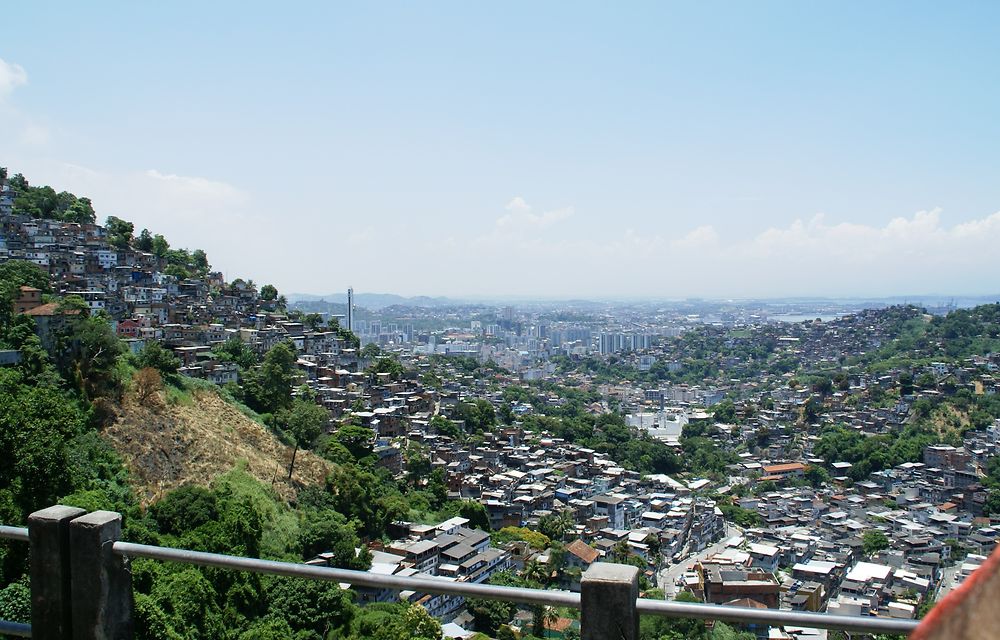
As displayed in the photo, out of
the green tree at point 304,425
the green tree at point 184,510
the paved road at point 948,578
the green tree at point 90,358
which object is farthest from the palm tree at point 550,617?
the paved road at point 948,578

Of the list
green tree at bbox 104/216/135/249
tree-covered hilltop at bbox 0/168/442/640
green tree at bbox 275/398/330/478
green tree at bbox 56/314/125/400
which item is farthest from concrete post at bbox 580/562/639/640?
green tree at bbox 104/216/135/249

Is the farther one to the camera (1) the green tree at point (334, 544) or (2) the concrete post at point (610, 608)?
(1) the green tree at point (334, 544)

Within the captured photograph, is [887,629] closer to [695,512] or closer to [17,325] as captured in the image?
[17,325]

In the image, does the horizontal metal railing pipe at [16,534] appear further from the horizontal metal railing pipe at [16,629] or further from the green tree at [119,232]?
the green tree at [119,232]

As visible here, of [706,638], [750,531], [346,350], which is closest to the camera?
[706,638]

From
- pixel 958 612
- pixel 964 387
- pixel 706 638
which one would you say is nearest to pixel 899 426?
pixel 964 387

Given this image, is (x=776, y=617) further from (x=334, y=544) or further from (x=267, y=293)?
(x=267, y=293)

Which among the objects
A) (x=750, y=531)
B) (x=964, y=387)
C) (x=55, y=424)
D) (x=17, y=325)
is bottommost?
(x=750, y=531)
